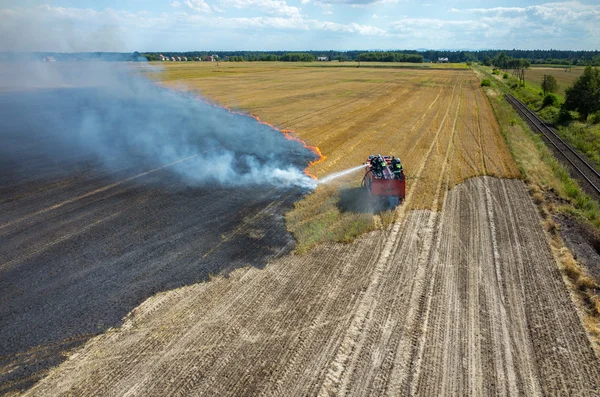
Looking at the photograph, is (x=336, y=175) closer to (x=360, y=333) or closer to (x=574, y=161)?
(x=360, y=333)

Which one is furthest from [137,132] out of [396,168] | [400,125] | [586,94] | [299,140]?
[586,94]

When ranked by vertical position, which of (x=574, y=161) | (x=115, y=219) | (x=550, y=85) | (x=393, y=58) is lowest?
(x=115, y=219)

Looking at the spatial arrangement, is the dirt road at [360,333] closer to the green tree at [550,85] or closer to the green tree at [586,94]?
the green tree at [586,94]

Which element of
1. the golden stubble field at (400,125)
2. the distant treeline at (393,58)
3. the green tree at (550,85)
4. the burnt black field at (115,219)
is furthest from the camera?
the distant treeline at (393,58)

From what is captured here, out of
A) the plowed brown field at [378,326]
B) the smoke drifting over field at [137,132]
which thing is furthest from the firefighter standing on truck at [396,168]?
the smoke drifting over field at [137,132]

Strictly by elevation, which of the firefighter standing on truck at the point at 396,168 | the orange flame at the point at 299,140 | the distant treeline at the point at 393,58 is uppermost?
the distant treeline at the point at 393,58
